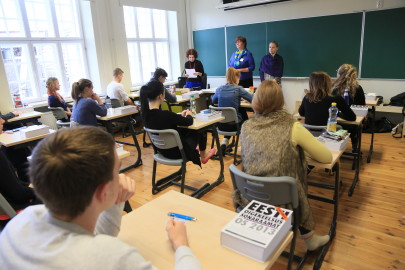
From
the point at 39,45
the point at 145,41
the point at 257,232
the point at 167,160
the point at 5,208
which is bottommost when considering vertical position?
the point at 167,160

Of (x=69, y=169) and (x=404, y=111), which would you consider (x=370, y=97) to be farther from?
(x=69, y=169)

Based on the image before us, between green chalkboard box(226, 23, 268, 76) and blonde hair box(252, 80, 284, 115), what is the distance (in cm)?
530

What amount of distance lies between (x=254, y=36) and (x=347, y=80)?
3.82 meters

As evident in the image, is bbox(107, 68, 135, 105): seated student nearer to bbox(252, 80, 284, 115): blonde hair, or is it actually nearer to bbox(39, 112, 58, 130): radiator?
bbox(39, 112, 58, 130): radiator

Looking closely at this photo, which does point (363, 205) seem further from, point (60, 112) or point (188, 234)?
point (60, 112)

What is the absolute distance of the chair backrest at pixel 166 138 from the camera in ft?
9.37

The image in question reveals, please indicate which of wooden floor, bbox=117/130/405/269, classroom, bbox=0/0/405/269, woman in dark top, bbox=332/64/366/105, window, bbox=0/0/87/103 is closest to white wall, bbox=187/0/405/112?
classroom, bbox=0/0/405/269

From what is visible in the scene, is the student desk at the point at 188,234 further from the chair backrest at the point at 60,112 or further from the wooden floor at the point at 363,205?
the chair backrest at the point at 60,112

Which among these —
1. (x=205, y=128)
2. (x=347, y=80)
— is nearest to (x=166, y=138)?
(x=205, y=128)

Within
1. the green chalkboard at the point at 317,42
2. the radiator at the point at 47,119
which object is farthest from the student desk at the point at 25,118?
the green chalkboard at the point at 317,42

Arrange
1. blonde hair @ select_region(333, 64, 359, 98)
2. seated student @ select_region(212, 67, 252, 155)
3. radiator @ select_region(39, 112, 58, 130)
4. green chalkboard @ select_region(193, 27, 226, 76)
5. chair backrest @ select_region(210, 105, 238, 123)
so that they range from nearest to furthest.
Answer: blonde hair @ select_region(333, 64, 359, 98)
chair backrest @ select_region(210, 105, 238, 123)
seated student @ select_region(212, 67, 252, 155)
radiator @ select_region(39, 112, 58, 130)
green chalkboard @ select_region(193, 27, 226, 76)

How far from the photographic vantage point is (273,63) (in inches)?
255

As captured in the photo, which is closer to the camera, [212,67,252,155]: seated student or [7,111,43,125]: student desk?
[212,67,252,155]: seated student

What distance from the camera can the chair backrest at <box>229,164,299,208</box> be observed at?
5.46 feet
